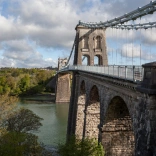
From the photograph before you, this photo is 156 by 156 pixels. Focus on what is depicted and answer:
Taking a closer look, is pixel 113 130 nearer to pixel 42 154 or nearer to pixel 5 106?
pixel 42 154

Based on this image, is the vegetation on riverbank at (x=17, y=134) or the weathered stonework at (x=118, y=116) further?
the vegetation on riverbank at (x=17, y=134)

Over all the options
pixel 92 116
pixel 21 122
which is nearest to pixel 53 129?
pixel 92 116

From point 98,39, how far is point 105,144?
14546 millimetres

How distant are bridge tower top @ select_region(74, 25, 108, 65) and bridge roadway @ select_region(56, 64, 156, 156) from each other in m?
2.70

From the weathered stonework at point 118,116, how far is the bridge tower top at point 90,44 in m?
3.16

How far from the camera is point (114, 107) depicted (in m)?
11.8

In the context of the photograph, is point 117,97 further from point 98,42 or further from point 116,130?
point 98,42

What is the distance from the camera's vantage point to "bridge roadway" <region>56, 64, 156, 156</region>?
6654mm

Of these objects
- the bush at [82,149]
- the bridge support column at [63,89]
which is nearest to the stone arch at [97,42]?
the bush at [82,149]

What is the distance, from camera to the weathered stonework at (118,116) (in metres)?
6.70

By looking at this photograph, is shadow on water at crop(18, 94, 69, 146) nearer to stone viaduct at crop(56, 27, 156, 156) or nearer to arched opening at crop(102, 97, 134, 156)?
stone viaduct at crop(56, 27, 156, 156)

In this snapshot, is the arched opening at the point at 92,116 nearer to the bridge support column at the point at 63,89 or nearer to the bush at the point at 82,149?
the bush at the point at 82,149

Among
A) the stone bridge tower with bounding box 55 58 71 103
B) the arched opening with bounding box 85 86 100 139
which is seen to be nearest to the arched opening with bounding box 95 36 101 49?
the arched opening with bounding box 85 86 100 139

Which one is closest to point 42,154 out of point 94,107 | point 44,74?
point 94,107
